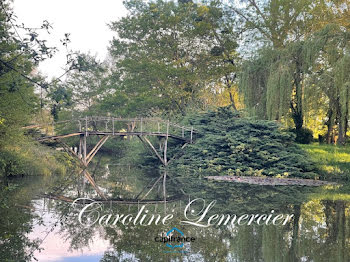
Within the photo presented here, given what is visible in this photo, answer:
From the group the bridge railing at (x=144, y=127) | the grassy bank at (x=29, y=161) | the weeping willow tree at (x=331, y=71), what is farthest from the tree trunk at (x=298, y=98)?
the grassy bank at (x=29, y=161)

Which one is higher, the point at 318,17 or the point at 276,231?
the point at 318,17

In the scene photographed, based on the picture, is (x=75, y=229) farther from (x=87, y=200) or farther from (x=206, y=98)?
(x=206, y=98)

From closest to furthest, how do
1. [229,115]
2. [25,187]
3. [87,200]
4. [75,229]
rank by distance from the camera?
[75,229] → [87,200] → [25,187] → [229,115]

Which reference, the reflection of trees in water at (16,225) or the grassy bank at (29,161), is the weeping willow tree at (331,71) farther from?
the reflection of trees in water at (16,225)

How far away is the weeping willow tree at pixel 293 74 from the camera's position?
19.3 metres

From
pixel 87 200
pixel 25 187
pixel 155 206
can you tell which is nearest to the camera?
pixel 155 206

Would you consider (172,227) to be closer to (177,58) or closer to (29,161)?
(29,161)

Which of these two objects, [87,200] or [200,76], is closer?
[87,200]

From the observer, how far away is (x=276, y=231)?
8.51 metres

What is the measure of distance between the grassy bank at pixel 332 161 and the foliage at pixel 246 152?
17.3 inches

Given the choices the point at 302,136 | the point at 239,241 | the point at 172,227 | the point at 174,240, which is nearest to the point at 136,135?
the point at 302,136

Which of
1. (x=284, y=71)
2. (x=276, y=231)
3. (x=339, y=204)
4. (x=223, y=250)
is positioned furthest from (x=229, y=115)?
(x=223, y=250)

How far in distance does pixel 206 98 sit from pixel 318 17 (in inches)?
392

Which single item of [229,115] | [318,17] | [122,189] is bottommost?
[122,189]
